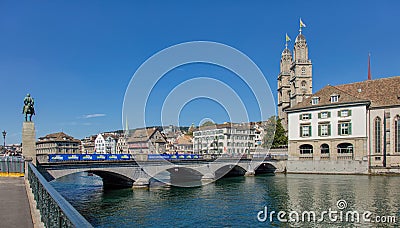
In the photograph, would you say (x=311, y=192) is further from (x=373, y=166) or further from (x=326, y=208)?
(x=373, y=166)

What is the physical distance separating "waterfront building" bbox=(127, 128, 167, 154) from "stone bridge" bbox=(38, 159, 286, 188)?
5151cm

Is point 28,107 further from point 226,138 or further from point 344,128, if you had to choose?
point 226,138

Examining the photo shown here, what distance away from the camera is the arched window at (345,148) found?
193 ft

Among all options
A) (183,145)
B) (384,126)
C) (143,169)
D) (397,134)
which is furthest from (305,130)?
(183,145)

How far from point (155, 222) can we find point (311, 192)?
19.6 metres

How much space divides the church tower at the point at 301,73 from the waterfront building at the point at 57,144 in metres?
89.3

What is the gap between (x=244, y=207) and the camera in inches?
1083

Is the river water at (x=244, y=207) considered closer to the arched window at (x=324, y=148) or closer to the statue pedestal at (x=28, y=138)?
the statue pedestal at (x=28, y=138)

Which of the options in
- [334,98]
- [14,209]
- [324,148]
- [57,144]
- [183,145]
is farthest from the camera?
[57,144]

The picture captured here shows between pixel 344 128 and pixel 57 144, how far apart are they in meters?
106

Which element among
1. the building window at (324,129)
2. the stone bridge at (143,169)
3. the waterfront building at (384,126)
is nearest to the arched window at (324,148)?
the building window at (324,129)

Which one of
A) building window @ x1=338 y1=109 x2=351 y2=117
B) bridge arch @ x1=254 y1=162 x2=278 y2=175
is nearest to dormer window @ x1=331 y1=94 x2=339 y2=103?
building window @ x1=338 y1=109 x2=351 y2=117

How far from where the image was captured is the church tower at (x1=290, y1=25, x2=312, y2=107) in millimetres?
86688

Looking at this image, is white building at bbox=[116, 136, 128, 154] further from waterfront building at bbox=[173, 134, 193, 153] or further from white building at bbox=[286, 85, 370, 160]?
white building at bbox=[286, 85, 370, 160]
